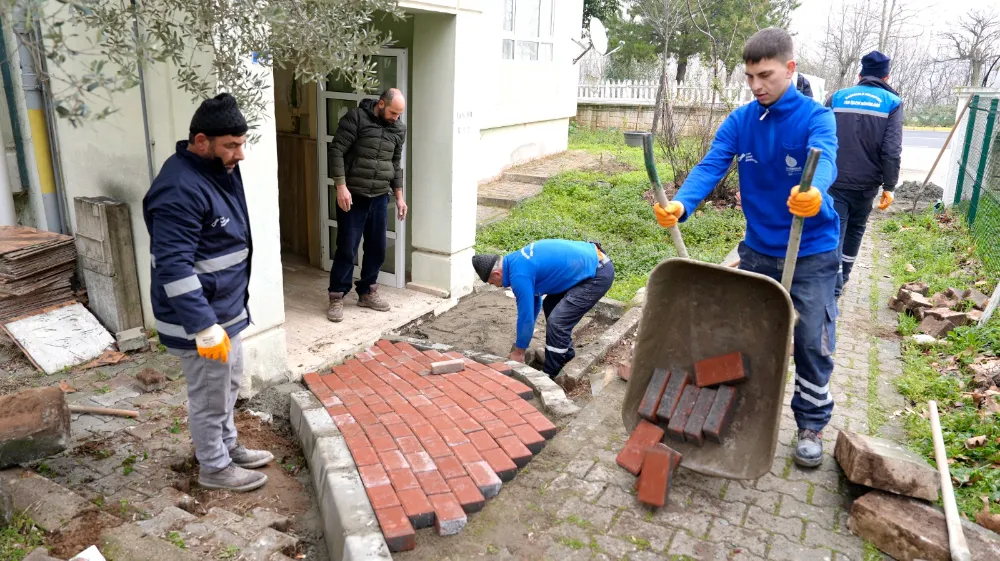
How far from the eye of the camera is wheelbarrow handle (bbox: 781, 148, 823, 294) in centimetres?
283

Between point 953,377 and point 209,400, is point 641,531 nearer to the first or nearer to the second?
point 209,400

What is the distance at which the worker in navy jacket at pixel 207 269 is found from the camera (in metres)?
3.07

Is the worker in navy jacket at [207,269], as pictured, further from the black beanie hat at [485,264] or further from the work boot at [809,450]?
the work boot at [809,450]

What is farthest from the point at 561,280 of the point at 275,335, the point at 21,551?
the point at 21,551

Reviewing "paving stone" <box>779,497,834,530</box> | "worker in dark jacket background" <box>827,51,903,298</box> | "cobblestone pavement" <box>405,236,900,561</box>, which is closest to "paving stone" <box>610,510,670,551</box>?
→ "cobblestone pavement" <box>405,236,900,561</box>

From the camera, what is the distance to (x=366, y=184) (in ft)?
19.2

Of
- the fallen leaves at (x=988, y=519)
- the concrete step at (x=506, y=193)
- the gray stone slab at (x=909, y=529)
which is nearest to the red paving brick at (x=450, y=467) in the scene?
the gray stone slab at (x=909, y=529)

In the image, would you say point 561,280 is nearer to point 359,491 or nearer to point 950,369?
point 359,491

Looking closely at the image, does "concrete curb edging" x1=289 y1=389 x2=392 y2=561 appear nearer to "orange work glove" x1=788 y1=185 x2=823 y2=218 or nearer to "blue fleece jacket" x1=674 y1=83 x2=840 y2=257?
"blue fleece jacket" x1=674 y1=83 x2=840 y2=257

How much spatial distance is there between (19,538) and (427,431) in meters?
1.90

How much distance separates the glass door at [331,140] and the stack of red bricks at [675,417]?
3624 millimetres

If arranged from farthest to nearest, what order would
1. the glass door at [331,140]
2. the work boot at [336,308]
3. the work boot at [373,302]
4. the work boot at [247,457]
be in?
1. the glass door at [331,140]
2. the work boot at [373,302]
3. the work boot at [336,308]
4. the work boot at [247,457]

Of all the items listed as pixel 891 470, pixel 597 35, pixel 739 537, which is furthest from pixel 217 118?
pixel 597 35

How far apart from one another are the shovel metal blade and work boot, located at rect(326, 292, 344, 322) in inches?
121
